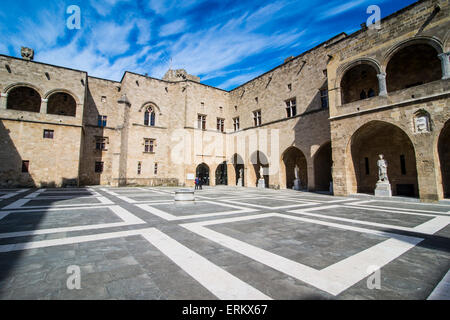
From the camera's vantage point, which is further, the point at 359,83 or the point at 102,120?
the point at 102,120

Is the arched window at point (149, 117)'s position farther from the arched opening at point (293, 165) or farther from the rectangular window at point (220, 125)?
the arched opening at point (293, 165)

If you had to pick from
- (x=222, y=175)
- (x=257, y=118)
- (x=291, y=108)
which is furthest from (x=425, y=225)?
(x=222, y=175)

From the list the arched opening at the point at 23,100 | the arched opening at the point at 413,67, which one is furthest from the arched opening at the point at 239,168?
the arched opening at the point at 23,100

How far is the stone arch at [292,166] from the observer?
2034cm

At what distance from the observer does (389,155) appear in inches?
574

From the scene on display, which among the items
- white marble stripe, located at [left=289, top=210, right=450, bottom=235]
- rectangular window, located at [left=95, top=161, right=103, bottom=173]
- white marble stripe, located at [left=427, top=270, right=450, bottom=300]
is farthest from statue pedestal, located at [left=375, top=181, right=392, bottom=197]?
rectangular window, located at [left=95, top=161, right=103, bottom=173]

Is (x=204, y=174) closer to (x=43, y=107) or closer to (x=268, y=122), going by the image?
(x=268, y=122)

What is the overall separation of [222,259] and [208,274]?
0.54 metres

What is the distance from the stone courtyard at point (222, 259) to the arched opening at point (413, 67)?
1237 cm

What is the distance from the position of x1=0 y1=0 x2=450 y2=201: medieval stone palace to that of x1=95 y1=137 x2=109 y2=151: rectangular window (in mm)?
99

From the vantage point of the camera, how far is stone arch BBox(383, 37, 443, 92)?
12.3m
